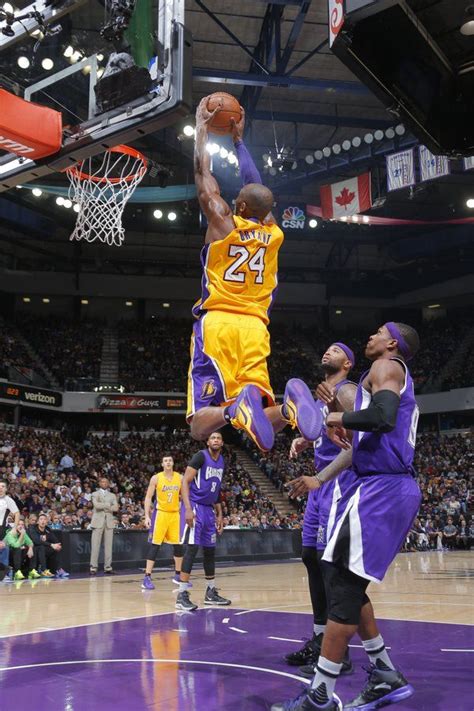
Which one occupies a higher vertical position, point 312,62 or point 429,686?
point 312,62

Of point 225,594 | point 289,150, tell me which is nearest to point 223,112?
point 225,594

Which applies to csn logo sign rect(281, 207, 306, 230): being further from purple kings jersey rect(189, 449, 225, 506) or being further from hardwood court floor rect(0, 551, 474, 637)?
purple kings jersey rect(189, 449, 225, 506)

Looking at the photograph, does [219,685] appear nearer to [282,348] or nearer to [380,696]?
[380,696]

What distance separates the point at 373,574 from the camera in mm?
3590

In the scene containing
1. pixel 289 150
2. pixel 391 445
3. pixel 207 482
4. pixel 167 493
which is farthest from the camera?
pixel 289 150

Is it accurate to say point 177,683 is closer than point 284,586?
Yes

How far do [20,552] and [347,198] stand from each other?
12.0 meters

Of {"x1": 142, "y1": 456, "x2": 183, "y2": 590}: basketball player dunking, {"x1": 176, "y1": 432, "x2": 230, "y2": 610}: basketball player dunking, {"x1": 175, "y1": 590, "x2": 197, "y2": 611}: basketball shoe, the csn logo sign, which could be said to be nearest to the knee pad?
{"x1": 175, "y1": 590, "x2": 197, "y2": 611}: basketball shoe

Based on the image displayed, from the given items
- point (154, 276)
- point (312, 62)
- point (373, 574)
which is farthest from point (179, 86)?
point (154, 276)

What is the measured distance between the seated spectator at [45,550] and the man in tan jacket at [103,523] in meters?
0.63

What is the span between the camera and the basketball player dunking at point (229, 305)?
14.5ft

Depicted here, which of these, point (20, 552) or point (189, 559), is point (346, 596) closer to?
point (189, 559)

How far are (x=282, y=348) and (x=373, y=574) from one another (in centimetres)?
3014

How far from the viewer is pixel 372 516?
3.69 metres
